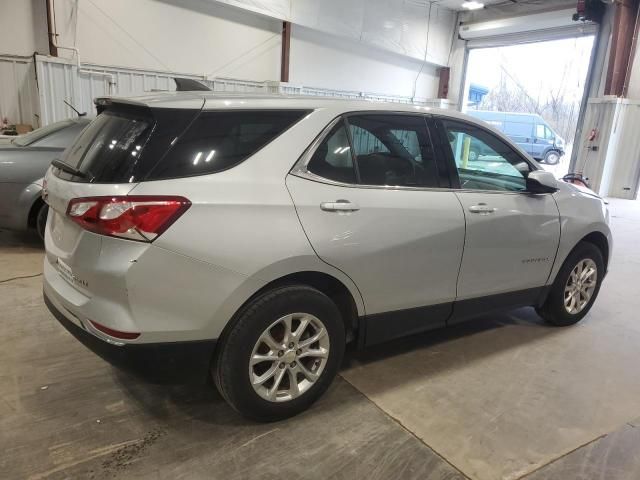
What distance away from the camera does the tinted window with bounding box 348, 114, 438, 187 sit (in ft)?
8.54

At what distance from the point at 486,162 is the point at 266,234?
1.98 meters

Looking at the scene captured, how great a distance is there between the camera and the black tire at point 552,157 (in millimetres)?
15298

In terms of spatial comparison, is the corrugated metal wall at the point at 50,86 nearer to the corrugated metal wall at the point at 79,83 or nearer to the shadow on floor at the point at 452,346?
the corrugated metal wall at the point at 79,83

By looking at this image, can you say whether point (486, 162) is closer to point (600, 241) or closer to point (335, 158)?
point (600, 241)

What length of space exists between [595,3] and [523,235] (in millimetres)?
10349

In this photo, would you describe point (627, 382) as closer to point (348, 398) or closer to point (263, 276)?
point (348, 398)

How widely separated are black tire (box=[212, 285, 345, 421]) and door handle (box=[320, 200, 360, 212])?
1.30ft

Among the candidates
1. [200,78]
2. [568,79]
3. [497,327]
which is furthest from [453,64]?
[497,327]

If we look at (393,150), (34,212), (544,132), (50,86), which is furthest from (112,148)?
(544,132)

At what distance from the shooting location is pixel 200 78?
9234 mm

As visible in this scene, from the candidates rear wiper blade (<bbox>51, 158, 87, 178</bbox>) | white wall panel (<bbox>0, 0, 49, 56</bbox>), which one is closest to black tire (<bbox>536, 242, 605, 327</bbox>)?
rear wiper blade (<bbox>51, 158, 87, 178</bbox>)

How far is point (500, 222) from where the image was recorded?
121 inches

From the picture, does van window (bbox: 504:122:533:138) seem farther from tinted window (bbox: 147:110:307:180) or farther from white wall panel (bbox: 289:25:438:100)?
tinted window (bbox: 147:110:307:180)

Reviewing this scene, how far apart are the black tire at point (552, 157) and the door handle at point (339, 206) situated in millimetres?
14912
